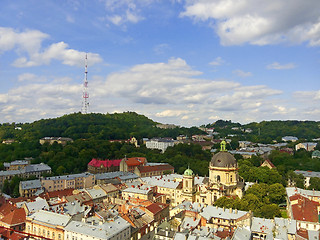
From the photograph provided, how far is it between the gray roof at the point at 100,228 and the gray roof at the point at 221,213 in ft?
47.2

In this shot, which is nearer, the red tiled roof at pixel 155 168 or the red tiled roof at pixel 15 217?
the red tiled roof at pixel 15 217

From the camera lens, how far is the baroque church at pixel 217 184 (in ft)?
206

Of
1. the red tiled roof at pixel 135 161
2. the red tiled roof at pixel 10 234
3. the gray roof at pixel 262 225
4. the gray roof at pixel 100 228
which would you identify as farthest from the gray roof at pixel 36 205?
the red tiled roof at pixel 135 161

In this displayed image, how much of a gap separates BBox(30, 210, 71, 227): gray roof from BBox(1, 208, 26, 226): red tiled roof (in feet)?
8.27

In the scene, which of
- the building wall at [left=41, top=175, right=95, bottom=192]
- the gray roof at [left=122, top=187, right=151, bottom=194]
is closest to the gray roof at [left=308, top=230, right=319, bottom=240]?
the gray roof at [left=122, top=187, right=151, bottom=194]

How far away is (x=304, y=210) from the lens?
52969 mm

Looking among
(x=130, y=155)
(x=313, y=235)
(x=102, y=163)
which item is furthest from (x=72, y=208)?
(x=130, y=155)

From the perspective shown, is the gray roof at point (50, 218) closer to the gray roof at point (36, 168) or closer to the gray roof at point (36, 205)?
the gray roof at point (36, 205)

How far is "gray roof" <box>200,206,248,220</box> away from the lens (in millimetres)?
49594

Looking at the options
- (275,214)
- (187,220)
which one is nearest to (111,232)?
(187,220)

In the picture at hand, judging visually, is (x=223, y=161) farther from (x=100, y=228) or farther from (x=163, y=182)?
(x=100, y=228)

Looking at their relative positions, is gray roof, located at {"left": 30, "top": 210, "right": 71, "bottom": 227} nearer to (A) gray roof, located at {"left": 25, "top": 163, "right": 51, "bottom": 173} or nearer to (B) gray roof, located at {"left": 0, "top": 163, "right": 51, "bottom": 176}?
(B) gray roof, located at {"left": 0, "top": 163, "right": 51, "bottom": 176}

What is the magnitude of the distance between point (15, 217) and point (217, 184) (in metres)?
40.4

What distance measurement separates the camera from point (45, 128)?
595ft
